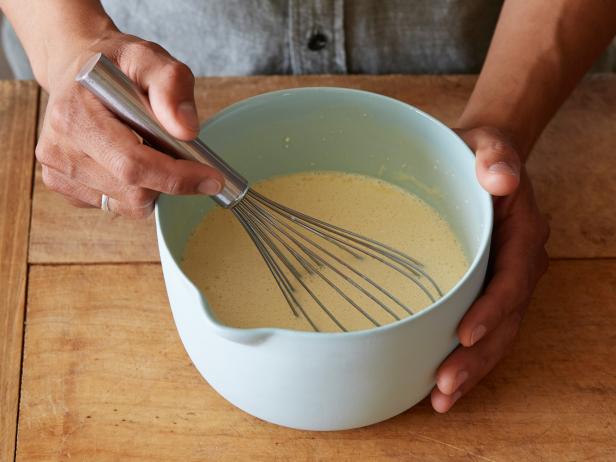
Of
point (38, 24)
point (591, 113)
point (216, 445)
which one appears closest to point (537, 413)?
point (216, 445)

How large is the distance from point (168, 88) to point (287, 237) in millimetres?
207

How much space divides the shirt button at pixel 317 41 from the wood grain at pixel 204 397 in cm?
34

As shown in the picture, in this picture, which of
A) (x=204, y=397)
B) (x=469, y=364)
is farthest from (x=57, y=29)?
(x=469, y=364)

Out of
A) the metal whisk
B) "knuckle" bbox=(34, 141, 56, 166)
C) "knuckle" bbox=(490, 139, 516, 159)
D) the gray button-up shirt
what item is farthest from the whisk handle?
the gray button-up shirt

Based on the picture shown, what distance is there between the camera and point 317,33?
916 mm

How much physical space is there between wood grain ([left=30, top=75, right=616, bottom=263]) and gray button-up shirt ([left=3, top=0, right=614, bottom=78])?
0.16ft

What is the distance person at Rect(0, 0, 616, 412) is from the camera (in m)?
0.58

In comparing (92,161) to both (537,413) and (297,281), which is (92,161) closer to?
(297,281)

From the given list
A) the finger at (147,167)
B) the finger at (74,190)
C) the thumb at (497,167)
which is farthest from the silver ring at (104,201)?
the thumb at (497,167)

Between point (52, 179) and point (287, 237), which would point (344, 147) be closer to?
point (287, 237)

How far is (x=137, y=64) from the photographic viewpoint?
1.94ft

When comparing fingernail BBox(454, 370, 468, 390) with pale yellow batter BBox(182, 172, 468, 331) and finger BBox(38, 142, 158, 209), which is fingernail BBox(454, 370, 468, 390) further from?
finger BBox(38, 142, 158, 209)

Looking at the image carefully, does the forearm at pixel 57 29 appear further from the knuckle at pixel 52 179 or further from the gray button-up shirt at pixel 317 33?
the gray button-up shirt at pixel 317 33

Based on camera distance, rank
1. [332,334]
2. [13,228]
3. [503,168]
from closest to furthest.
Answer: [332,334] → [503,168] → [13,228]
